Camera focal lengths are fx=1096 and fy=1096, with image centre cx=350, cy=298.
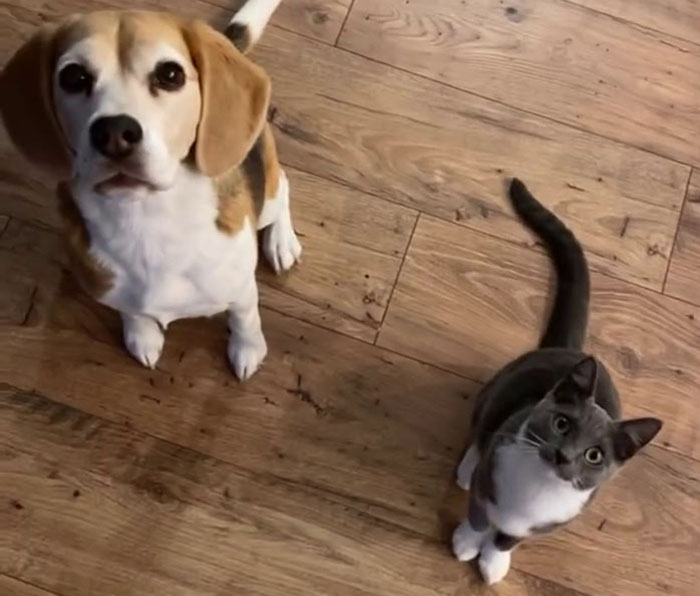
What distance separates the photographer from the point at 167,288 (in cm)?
148

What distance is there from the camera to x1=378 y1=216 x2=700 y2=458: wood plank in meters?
1.88

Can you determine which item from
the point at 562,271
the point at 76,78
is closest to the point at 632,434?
the point at 562,271

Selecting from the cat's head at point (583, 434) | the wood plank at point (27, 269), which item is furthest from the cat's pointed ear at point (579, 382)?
the wood plank at point (27, 269)

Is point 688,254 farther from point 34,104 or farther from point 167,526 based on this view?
point 34,104

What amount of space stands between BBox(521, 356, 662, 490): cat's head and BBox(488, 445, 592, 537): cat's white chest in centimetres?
3

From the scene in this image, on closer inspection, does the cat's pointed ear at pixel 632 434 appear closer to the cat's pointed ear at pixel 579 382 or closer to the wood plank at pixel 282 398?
the cat's pointed ear at pixel 579 382

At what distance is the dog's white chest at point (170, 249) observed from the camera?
1.36m

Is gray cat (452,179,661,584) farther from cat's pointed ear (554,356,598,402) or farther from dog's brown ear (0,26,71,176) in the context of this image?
dog's brown ear (0,26,71,176)

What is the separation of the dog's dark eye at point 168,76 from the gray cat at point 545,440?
0.60m

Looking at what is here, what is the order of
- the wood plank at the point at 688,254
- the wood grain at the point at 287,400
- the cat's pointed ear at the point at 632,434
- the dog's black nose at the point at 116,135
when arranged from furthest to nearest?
the wood plank at the point at 688,254, the wood grain at the point at 287,400, the cat's pointed ear at the point at 632,434, the dog's black nose at the point at 116,135

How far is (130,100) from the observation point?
3.89ft

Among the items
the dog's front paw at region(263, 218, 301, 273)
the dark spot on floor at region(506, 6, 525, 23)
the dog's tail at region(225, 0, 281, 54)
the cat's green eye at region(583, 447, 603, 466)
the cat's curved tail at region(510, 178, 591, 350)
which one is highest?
the dog's tail at region(225, 0, 281, 54)

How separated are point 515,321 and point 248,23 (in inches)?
26.7

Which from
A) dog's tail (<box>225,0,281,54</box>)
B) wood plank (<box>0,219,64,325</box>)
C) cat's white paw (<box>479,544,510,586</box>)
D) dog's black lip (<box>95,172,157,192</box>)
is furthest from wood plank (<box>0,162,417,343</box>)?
dog's black lip (<box>95,172,157,192</box>)
